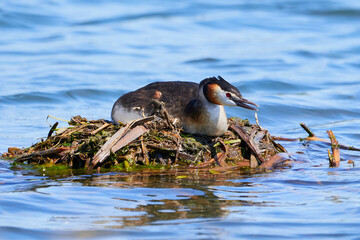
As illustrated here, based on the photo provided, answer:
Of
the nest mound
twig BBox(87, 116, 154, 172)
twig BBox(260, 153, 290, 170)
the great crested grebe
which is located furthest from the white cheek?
twig BBox(87, 116, 154, 172)

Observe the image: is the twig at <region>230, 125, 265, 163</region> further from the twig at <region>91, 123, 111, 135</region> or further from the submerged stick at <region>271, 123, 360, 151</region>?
the twig at <region>91, 123, 111, 135</region>

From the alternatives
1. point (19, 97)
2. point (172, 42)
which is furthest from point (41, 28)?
point (19, 97)

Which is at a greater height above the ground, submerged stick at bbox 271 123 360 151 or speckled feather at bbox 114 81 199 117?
speckled feather at bbox 114 81 199 117

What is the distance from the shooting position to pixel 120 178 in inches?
277

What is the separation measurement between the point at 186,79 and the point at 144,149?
764cm

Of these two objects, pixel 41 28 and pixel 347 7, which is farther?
pixel 347 7

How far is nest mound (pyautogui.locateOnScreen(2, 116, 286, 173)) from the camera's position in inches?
289

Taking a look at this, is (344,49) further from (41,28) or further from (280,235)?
(280,235)

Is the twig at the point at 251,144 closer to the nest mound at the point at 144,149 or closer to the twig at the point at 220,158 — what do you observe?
the nest mound at the point at 144,149

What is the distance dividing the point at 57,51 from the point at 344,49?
8.34 metres

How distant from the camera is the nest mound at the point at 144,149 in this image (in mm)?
7328

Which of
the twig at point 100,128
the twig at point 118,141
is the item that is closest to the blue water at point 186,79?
the twig at point 118,141

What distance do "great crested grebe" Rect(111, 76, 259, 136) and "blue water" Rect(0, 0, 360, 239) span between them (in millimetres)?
737

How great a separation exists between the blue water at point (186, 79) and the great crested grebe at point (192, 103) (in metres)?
0.74
